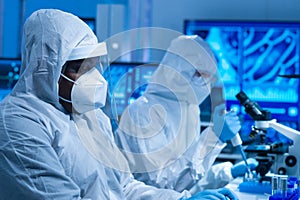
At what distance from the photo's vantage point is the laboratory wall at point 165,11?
3.80 meters

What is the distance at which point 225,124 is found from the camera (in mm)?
2312

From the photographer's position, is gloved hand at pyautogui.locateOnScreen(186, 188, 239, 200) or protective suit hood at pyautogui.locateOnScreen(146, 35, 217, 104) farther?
protective suit hood at pyautogui.locateOnScreen(146, 35, 217, 104)

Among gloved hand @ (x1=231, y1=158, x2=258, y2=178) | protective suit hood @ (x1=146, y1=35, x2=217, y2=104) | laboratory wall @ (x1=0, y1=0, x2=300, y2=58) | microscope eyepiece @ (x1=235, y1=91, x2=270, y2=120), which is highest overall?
laboratory wall @ (x1=0, y1=0, x2=300, y2=58)

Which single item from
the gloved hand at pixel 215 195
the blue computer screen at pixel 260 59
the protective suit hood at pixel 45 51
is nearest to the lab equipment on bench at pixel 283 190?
the gloved hand at pixel 215 195

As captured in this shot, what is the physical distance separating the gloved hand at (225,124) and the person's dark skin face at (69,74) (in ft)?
3.30

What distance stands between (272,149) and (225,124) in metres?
0.25

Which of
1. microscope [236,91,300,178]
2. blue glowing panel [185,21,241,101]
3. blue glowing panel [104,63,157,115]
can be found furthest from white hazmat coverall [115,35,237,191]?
blue glowing panel [185,21,241,101]

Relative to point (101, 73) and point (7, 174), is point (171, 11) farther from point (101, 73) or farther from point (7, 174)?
point (7, 174)

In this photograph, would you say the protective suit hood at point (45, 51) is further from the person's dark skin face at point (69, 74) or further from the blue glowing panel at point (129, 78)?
the blue glowing panel at point (129, 78)

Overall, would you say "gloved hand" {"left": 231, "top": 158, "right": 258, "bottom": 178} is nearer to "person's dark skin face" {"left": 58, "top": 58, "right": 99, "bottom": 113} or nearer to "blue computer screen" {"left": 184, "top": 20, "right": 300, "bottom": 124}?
"person's dark skin face" {"left": 58, "top": 58, "right": 99, "bottom": 113}

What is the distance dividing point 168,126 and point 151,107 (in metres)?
0.12

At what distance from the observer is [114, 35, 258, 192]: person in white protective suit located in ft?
7.11

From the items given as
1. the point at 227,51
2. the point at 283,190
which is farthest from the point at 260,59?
the point at 283,190

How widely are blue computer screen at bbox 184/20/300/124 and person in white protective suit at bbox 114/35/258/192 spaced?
4.07 ft
